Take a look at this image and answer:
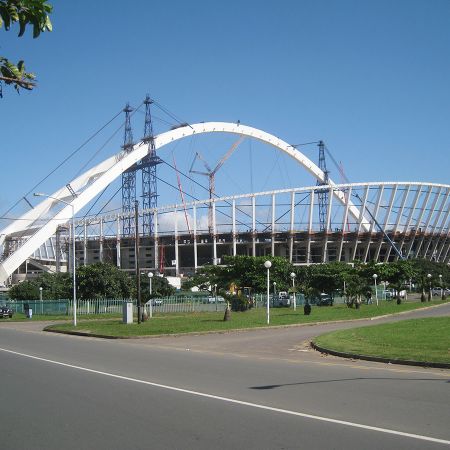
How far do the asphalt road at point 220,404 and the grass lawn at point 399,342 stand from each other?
4.18ft

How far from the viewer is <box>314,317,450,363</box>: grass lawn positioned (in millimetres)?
16094

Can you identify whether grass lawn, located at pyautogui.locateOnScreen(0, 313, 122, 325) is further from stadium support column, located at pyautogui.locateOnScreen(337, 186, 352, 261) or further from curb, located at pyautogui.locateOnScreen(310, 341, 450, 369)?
stadium support column, located at pyautogui.locateOnScreen(337, 186, 352, 261)

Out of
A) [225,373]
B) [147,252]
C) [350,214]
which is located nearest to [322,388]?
[225,373]

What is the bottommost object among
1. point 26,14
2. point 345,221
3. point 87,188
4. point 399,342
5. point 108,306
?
point 108,306

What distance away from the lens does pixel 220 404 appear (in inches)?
373

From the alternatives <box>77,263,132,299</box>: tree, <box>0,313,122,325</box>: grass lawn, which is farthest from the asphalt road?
<box>77,263,132,299</box>: tree

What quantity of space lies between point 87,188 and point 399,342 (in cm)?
8330

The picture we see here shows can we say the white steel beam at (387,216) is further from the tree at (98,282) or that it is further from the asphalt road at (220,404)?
the asphalt road at (220,404)

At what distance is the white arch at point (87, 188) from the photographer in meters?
91.8

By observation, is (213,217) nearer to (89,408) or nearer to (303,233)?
(303,233)

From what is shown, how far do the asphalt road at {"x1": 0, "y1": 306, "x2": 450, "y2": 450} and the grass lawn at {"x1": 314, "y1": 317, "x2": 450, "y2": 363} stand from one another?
50.2 inches

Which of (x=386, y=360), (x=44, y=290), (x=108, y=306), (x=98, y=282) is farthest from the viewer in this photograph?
(x=44, y=290)

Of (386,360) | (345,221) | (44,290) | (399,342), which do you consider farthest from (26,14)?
(345,221)

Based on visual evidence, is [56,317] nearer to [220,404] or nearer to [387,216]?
[220,404]
